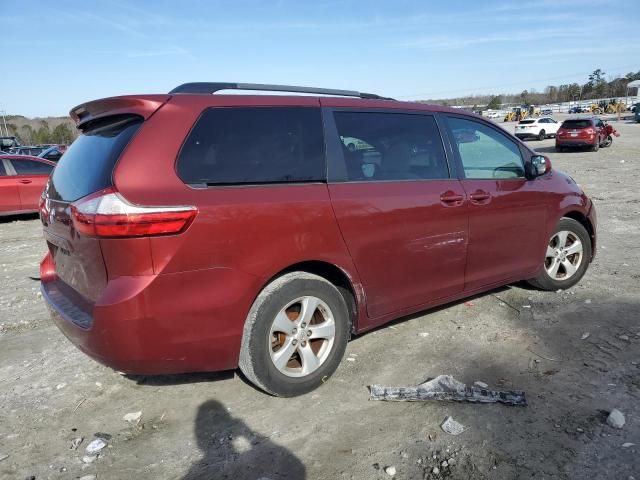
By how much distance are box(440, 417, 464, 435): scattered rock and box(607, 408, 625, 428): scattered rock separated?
0.81 meters

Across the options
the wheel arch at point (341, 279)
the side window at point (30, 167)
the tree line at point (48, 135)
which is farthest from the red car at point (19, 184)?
the tree line at point (48, 135)

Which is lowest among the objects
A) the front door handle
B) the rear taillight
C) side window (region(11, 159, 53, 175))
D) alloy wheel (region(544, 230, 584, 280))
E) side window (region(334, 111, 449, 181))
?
alloy wheel (region(544, 230, 584, 280))

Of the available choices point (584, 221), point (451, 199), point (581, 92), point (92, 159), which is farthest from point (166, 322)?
point (581, 92)

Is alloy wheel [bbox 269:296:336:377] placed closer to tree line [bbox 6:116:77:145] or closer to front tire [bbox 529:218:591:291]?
front tire [bbox 529:218:591:291]

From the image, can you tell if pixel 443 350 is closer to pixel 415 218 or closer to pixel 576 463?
pixel 415 218

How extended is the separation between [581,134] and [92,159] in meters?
24.2

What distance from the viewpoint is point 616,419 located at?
2.76 metres

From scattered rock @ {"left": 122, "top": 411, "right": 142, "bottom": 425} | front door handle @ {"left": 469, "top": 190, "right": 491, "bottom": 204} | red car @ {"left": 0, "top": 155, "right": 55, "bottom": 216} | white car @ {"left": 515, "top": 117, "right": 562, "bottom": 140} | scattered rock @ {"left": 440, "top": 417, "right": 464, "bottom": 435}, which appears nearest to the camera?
scattered rock @ {"left": 440, "top": 417, "right": 464, "bottom": 435}

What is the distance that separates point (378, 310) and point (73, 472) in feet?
6.70

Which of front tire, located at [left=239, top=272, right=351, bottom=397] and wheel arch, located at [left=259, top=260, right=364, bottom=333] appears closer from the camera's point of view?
front tire, located at [left=239, top=272, right=351, bottom=397]

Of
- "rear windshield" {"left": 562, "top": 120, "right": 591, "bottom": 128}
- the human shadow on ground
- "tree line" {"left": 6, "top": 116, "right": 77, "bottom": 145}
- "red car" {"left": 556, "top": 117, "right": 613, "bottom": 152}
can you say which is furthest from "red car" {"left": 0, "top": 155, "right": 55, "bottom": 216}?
"tree line" {"left": 6, "top": 116, "right": 77, "bottom": 145}

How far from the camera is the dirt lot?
2547mm

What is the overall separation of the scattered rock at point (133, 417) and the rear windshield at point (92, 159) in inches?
53.2

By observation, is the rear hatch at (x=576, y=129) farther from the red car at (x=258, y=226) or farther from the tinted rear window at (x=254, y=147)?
the tinted rear window at (x=254, y=147)
